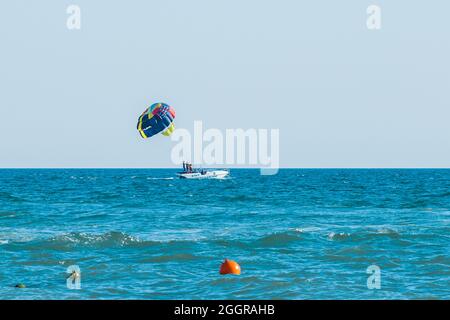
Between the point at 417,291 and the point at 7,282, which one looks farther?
the point at 7,282

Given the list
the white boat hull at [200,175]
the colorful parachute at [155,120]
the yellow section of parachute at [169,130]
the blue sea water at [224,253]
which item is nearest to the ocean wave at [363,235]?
the blue sea water at [224,253]

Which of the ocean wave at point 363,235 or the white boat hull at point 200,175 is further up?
the white boat hull at point 200,175

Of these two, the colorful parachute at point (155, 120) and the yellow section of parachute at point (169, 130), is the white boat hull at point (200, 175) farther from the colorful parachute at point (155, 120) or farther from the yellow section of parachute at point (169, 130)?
the colorful parachute at point (155, 120)

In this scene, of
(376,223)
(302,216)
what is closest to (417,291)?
(376,223)

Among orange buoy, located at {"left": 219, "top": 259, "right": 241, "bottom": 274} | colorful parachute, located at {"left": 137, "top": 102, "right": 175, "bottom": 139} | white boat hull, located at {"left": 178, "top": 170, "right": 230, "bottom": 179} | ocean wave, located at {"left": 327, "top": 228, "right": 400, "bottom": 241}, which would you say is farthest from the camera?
white boat hull, located at {"left": 178, "top": 170, "right": 230, "bottom": 179}

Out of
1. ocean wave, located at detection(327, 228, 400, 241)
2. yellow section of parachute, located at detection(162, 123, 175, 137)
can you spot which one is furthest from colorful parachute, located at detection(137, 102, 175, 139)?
ocean wave, located at detection(327, 228, 400, 241)

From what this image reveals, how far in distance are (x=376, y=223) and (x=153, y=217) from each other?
14.1 metres

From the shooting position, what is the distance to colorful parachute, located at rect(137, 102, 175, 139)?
65000 millimetres

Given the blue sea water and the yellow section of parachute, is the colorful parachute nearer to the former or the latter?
the yellow section of parachute

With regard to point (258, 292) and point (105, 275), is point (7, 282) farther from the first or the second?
point (258, 292)

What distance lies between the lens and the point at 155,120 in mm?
65125

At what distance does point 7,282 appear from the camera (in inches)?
723

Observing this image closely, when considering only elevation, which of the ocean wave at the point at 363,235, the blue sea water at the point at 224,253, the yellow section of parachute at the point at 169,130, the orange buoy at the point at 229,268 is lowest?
the blue sea water at the point at 224,253

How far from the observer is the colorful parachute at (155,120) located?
65000 millimetres
